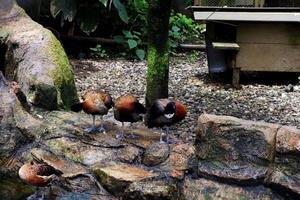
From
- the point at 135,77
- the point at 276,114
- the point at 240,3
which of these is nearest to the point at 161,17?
the point at 276,114

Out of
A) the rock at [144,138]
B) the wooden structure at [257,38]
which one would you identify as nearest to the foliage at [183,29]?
the wooden structure at [257,38]

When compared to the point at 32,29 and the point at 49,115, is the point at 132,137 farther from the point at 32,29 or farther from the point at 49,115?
the point at 32,29

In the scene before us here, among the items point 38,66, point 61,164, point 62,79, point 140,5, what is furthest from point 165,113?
point 140,5

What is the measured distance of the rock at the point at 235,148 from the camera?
3.84 meters

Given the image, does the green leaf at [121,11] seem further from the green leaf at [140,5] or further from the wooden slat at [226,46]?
the wooden slat at [226,46]

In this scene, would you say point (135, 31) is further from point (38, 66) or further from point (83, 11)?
point (38, 66)

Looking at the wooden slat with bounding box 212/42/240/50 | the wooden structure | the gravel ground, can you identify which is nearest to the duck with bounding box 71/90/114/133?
the gravel ground

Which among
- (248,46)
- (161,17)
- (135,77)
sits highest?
(161,17)

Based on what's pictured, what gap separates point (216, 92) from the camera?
22.3 ft

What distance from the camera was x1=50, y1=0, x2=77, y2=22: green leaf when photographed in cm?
888

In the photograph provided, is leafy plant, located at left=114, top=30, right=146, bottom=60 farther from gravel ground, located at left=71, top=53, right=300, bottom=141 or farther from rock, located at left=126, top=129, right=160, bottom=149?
rock, located at left=126, top=129, right=160, bottom=149

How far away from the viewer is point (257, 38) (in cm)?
716

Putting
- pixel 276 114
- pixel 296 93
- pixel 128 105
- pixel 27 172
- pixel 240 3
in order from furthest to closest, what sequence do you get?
pixel 240 3 < pixel 296 93 < pixel 276 114 < pixel 128 105 < pixel 27 172

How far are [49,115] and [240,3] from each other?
6633 millimetres
